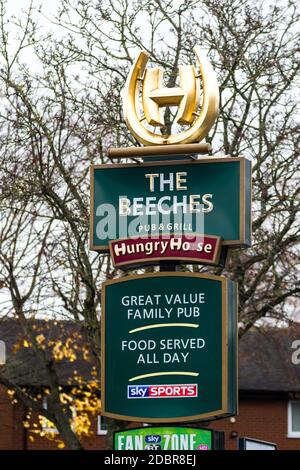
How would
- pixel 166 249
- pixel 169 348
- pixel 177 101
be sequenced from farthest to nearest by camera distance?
pixel 177 101, pixel 166 249, pixel 169 348

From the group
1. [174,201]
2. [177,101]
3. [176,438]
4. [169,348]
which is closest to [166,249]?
[174,201]

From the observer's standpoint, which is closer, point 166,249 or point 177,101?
point 166,249

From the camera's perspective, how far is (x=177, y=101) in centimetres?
1788

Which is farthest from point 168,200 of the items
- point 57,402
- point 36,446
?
point 36,446

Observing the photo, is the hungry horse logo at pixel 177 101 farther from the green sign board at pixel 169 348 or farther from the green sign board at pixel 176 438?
the green sign board at pixel 176 438

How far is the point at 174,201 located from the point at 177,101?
1.33m

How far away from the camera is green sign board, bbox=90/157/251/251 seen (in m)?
17.4

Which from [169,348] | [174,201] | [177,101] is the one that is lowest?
[169,348]

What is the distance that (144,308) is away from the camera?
17.8m

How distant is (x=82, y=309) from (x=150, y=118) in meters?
10.7

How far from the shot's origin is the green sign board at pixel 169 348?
677 inches

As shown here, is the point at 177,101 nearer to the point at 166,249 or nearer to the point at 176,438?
the point at 166,249

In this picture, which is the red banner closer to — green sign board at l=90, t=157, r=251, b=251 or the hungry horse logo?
green sign board at l=90, t=157, r=251, b=251

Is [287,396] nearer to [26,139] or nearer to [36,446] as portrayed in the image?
[36,446]
